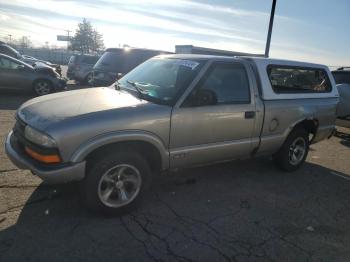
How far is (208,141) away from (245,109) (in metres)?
0.76

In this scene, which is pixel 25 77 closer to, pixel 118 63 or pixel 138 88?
pixel 118 63

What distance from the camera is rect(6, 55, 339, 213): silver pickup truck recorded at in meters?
3.64

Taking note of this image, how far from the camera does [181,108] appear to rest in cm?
427

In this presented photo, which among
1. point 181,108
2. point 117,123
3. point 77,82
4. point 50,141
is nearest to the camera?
point 50,141

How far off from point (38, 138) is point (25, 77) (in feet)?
32.2

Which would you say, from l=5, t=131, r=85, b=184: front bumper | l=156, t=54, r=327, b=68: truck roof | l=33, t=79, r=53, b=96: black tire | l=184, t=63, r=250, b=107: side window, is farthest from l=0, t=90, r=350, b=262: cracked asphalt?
l=33, t=79, r=53, b=96: black tire

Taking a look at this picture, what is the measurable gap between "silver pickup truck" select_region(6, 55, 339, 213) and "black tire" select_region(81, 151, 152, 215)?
1 cm

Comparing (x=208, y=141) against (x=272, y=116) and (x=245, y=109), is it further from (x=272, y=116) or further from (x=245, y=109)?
(x=272, y=116)

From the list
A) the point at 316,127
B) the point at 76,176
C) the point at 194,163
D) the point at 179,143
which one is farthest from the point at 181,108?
the point at 316,127

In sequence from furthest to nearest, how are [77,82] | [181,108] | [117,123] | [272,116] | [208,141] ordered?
[77,82], [272,116], [208,141], [181,108], [117,123]

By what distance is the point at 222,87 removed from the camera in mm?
4812

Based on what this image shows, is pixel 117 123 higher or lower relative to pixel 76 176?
higher

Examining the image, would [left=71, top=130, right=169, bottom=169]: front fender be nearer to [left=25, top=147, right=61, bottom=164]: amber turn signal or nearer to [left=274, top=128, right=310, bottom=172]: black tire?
[left=25, top=147, right=61, bottom=164]: amber turn signal

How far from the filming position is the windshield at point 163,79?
4.39 metres
